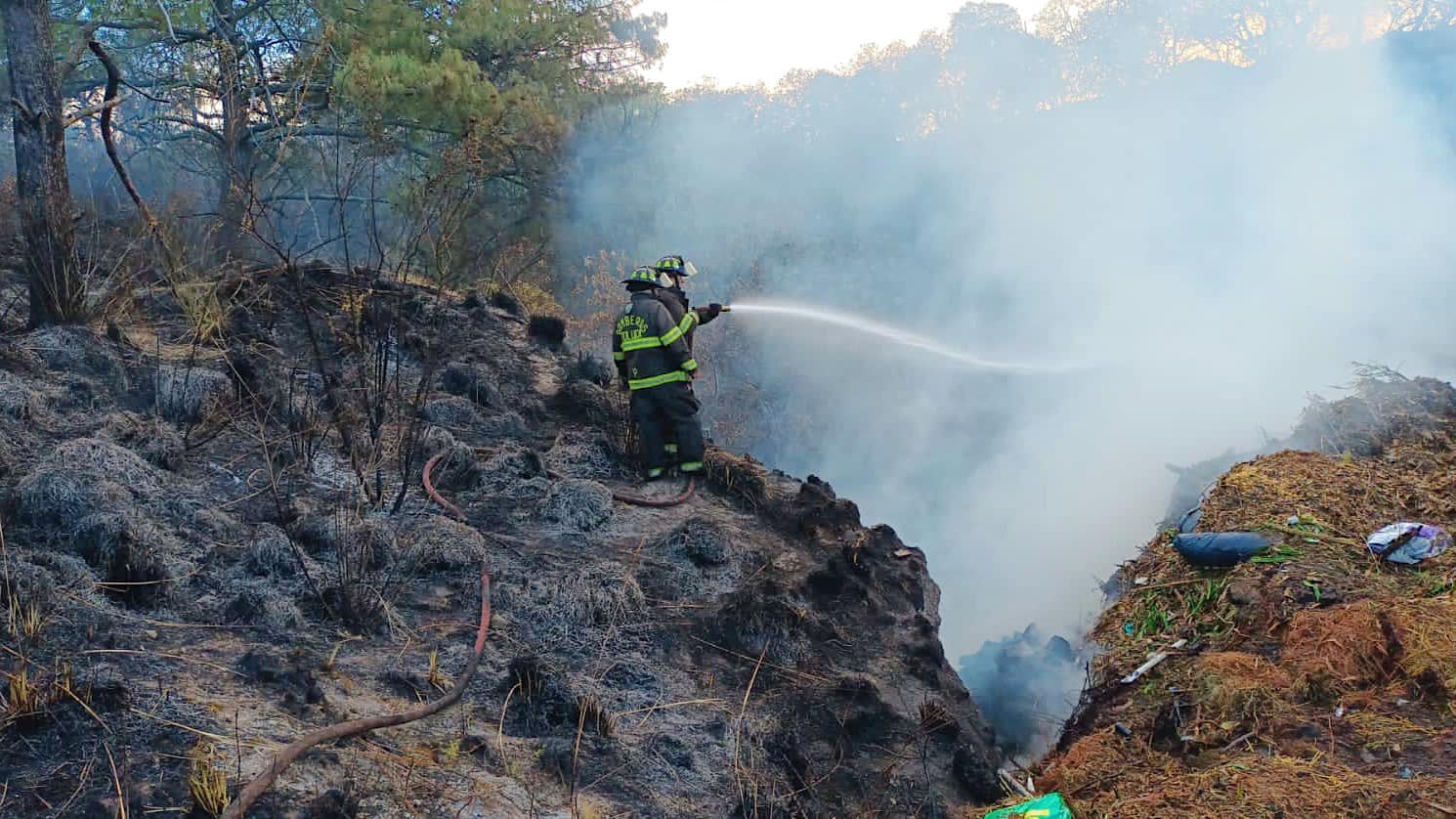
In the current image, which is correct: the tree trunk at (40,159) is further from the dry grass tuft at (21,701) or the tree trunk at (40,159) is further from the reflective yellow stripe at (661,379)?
the dry grass tuft at (21,701)

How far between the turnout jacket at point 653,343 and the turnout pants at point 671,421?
0.08 meters

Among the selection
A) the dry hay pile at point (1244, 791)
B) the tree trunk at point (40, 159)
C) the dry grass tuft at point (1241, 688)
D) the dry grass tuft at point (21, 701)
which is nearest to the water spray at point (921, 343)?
the tree trunk at point (40, 159)

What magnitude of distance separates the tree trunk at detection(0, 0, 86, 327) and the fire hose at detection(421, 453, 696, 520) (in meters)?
2.51

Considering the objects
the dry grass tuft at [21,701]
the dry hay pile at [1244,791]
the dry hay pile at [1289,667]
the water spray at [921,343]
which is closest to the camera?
the dry grass tuft at [21,701]

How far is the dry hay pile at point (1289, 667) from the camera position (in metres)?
3.89

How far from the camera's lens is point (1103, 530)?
11180 millimetres

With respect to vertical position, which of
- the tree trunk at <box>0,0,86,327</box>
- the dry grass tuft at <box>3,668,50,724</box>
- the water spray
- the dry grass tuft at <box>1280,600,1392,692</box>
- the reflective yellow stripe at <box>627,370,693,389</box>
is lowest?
the water spray

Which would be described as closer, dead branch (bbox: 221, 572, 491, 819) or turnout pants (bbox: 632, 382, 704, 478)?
dead branch (bbox: 221, 572, 491, 819)

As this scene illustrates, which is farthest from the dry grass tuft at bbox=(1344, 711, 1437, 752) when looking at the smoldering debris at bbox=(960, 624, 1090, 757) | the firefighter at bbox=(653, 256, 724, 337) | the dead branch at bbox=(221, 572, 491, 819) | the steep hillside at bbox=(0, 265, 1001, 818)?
the firefighter at bbox=(653, 256, 724, 337)

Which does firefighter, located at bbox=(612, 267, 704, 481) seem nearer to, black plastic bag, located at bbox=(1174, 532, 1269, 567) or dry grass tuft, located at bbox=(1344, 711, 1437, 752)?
black plastic bag, located at bbox=(1174, 532, 1269, 567)

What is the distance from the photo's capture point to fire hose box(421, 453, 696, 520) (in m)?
5.82

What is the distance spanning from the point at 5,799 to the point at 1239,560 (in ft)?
18.5

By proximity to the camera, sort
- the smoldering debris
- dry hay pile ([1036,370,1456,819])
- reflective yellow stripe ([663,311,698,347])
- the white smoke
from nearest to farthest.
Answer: dry hay pile ([1036,370,1456,819]), the smoldering debris, reflective yellow stripe ([663,311,698,347]), the white smoke

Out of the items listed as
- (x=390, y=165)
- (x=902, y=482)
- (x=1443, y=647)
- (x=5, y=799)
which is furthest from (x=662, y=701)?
(x=902, y=482)
